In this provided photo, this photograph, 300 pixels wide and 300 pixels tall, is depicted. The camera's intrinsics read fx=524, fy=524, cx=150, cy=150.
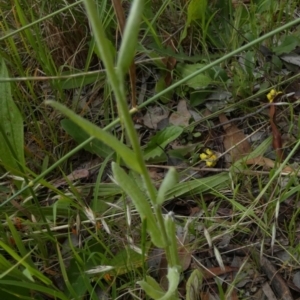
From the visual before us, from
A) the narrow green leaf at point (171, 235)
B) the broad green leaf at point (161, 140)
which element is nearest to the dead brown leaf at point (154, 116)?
the broad green leaf at point (161, 140)

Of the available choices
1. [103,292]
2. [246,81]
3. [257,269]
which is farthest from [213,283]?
[246,81]

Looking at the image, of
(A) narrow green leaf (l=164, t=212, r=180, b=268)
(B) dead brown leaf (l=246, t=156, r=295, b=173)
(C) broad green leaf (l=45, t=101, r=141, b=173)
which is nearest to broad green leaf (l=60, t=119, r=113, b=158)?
(B) dead brown leaf (l=246, t=156, r=295, b=173)

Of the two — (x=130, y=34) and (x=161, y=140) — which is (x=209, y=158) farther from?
(x=130, y=34)

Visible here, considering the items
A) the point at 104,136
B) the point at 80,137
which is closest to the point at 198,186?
the point at 80,137

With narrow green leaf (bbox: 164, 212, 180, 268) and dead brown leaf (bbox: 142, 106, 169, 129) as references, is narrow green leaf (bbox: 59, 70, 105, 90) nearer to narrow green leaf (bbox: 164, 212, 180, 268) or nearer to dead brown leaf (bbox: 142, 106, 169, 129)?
dead brown leaf (bbox: 142, 106, 169, 129)

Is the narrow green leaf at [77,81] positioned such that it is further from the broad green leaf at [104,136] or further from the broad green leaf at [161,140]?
the broad green leaf at [104,136]

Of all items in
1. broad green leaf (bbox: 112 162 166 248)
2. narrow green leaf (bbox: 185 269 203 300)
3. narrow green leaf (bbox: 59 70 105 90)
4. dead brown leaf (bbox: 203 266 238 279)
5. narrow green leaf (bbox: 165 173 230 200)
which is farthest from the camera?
narrow green leaf (bbox: 59 70 105 90)
